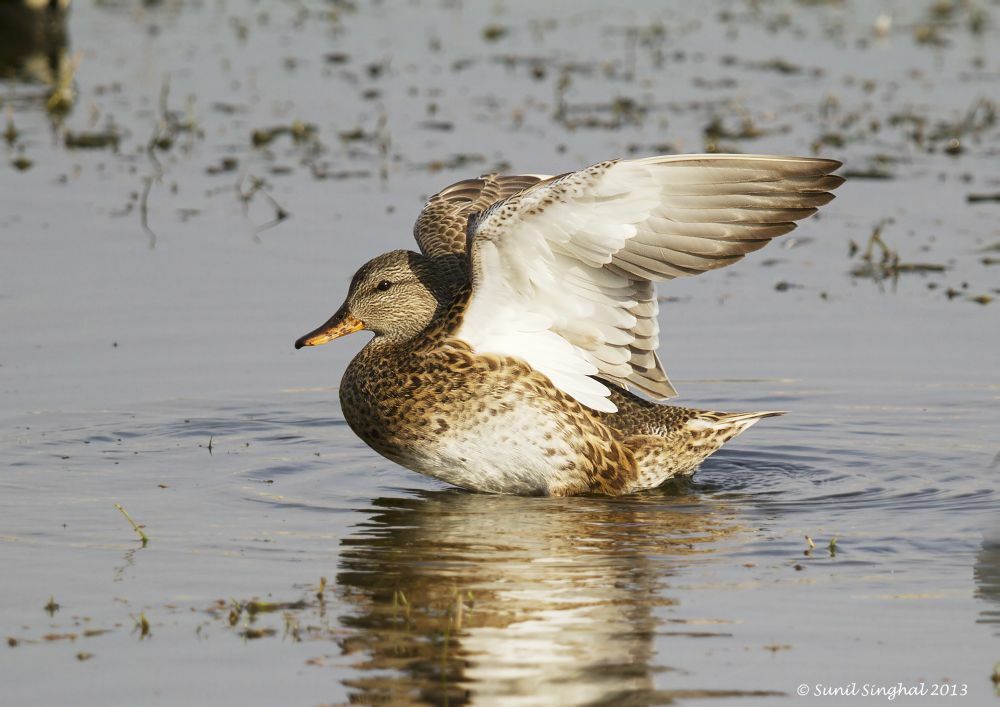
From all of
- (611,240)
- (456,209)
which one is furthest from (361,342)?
(611,240)

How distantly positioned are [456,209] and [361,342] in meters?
1.61

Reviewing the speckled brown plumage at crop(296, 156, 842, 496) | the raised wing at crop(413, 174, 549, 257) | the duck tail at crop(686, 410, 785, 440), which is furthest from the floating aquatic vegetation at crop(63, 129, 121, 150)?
the duck tail at crop(686, 410, 785, 440)

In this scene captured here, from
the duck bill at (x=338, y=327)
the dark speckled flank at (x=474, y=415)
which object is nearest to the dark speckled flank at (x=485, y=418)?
the dark speckled flank at (x=474, y=415)

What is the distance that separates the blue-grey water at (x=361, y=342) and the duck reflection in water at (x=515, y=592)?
16mm

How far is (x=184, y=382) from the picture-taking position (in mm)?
7652

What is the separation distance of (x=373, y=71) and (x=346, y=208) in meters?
3.70

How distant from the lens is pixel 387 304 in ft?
21.7

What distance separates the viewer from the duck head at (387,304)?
662cm

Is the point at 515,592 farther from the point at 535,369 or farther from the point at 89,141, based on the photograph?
the point at 89,141

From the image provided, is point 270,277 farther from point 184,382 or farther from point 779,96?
point 779,96

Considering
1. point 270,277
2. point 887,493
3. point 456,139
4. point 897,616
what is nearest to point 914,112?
point 456,139

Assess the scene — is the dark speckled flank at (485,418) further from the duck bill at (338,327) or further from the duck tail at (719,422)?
the duck bill at (338,327)

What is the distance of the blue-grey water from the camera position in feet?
15.3

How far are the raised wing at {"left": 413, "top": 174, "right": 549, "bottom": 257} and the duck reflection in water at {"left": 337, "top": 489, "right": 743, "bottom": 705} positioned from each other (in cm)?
106
